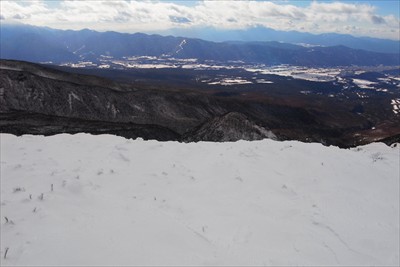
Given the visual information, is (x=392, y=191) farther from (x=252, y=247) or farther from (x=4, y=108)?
(x=4, y=108)

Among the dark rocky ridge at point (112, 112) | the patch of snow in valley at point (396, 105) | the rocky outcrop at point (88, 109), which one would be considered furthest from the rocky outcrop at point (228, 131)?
the patch of snow in valley at point (396, 105)

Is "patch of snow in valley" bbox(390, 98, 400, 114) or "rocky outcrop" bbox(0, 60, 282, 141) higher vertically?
"rocky outcrop" bbox(0, 60, 282, 141)

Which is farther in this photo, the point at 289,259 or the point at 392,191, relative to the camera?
the point at 392,191

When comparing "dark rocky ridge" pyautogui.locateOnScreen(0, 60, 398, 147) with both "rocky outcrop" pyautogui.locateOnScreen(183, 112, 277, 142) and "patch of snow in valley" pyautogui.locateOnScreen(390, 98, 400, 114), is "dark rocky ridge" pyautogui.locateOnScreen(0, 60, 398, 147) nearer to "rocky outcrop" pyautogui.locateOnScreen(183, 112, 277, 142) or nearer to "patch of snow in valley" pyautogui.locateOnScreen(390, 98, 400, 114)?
"rocky outcrop" pyautogui.locateOnScreen(183, 112, 277, 142)

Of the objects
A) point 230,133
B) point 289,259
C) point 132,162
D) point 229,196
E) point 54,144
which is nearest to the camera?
point 289,259

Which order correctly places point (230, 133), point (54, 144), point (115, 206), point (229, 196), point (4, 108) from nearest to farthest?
point (115, 206) → point (229, 196) → point (54, 144) → point (230, 133) → point (4, 108)

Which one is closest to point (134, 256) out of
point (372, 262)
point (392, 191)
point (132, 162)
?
point (372, 262)

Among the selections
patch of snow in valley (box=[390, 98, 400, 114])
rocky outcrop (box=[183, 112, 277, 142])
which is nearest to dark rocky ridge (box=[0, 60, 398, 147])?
rocky outcrop (box=[183, 112, 277, 142])

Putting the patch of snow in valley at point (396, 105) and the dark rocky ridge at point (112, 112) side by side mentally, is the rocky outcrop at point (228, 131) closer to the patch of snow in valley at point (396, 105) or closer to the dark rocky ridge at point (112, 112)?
the dark rocky ridge at point (112, 112)
